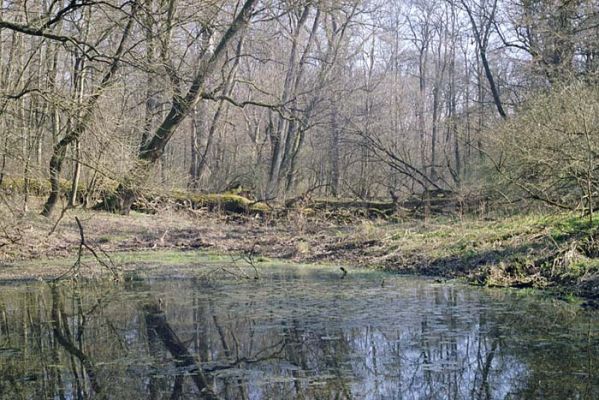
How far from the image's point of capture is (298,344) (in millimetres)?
7988

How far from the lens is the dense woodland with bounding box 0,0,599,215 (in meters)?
13.1

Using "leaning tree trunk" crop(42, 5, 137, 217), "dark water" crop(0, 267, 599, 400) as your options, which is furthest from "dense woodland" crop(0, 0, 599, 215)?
"dark water" crop(0, 267, 599, 400)

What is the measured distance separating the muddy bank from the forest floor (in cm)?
2

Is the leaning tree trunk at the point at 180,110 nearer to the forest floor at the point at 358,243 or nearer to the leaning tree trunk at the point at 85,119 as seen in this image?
the forest floor at the point at 358,243

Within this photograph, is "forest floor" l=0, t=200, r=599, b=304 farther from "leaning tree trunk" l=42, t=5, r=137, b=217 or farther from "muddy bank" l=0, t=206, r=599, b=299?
"leaning tree trunk" l=42, t=5, r=137, b=217

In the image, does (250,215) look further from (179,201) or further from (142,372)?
(142,372)

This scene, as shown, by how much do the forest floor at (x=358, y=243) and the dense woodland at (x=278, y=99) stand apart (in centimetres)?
106

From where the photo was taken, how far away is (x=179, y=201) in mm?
23094

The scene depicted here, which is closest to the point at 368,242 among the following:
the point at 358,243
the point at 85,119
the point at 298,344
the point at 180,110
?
the point at 358,243

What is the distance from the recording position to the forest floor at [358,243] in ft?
39.7

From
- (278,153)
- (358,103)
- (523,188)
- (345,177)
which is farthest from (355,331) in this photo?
(358,103)

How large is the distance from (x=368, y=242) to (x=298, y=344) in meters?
9.65

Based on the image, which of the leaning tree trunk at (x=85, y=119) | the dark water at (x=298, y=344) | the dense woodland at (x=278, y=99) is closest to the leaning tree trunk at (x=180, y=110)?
the dense woodland at (x=278, y=99)

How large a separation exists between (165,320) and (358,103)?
89.3 feet
